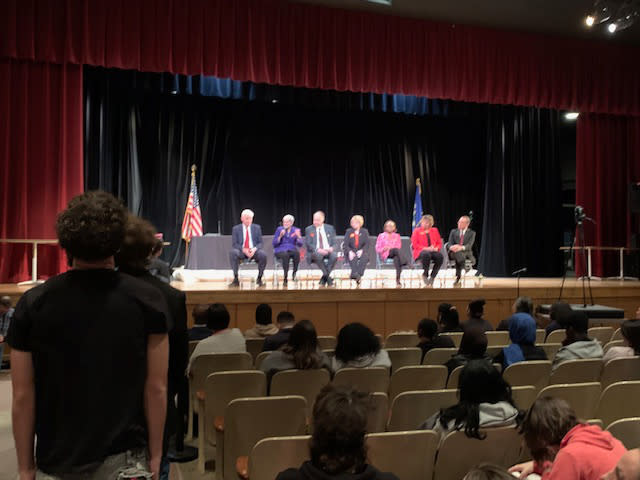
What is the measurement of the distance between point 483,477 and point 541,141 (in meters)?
11.8

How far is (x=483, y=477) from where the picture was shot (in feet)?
4.66

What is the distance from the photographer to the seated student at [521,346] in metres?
3.88

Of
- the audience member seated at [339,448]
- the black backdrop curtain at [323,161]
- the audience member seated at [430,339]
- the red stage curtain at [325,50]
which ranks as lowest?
the audience member seated at [430,339]

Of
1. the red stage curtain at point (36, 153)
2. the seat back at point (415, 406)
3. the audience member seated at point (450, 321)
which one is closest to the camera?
the seat back at point (415, 406)

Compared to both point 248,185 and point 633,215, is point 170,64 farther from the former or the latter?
point 633,215

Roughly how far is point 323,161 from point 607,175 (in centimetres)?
556

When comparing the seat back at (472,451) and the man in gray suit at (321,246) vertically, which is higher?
the man in gray suit at (321,246)

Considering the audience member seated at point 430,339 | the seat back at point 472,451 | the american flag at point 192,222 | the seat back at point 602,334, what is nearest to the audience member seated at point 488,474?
the seat back at point 472,451

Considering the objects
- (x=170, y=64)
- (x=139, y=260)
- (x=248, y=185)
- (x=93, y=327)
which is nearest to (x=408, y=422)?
(x=139, y=260)

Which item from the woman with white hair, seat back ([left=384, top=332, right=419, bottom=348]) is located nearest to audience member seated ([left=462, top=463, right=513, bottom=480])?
seat back ([left=384, top=332, right=419, bottom=348])

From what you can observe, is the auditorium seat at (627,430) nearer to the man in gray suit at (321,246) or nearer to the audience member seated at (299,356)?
the audience member seated at (299,356)

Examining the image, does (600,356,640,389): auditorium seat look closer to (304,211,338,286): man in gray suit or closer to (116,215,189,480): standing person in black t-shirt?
(116,215,189,480): standing person in black t-shirt

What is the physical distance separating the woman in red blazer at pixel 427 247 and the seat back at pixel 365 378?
5732mm

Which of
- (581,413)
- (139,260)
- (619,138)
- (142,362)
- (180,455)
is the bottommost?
(180,455)
